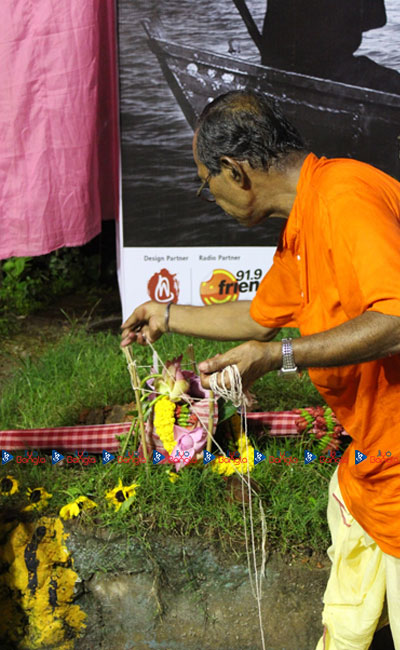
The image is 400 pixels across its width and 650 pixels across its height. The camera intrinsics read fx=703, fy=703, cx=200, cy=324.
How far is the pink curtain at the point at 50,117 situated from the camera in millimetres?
3494

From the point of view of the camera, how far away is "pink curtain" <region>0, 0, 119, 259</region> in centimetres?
349

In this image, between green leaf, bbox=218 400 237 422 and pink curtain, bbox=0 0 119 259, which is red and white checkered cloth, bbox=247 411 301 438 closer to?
green leaf, bbox=218 400 237 422

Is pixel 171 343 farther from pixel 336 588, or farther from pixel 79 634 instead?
pixel 336 588

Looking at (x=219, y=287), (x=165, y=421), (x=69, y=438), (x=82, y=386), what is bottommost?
(x=82, y=386)

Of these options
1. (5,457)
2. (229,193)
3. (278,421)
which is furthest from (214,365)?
(5,457)

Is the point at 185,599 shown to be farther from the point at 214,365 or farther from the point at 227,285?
the point at 227,285

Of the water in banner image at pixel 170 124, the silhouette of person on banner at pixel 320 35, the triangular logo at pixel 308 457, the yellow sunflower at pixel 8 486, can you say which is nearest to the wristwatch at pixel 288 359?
the triangular logo at pixel 308 457

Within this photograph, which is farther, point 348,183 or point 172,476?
point 172,476

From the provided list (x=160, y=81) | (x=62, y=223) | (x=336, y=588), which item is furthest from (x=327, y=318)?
(x=160, y=81)

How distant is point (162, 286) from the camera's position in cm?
417

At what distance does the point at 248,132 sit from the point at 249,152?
5 centimetres

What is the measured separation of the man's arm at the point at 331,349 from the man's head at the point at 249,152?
43 centimetres

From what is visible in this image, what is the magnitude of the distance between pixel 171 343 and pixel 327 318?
2.38m

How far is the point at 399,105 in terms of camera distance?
13.4 feet
